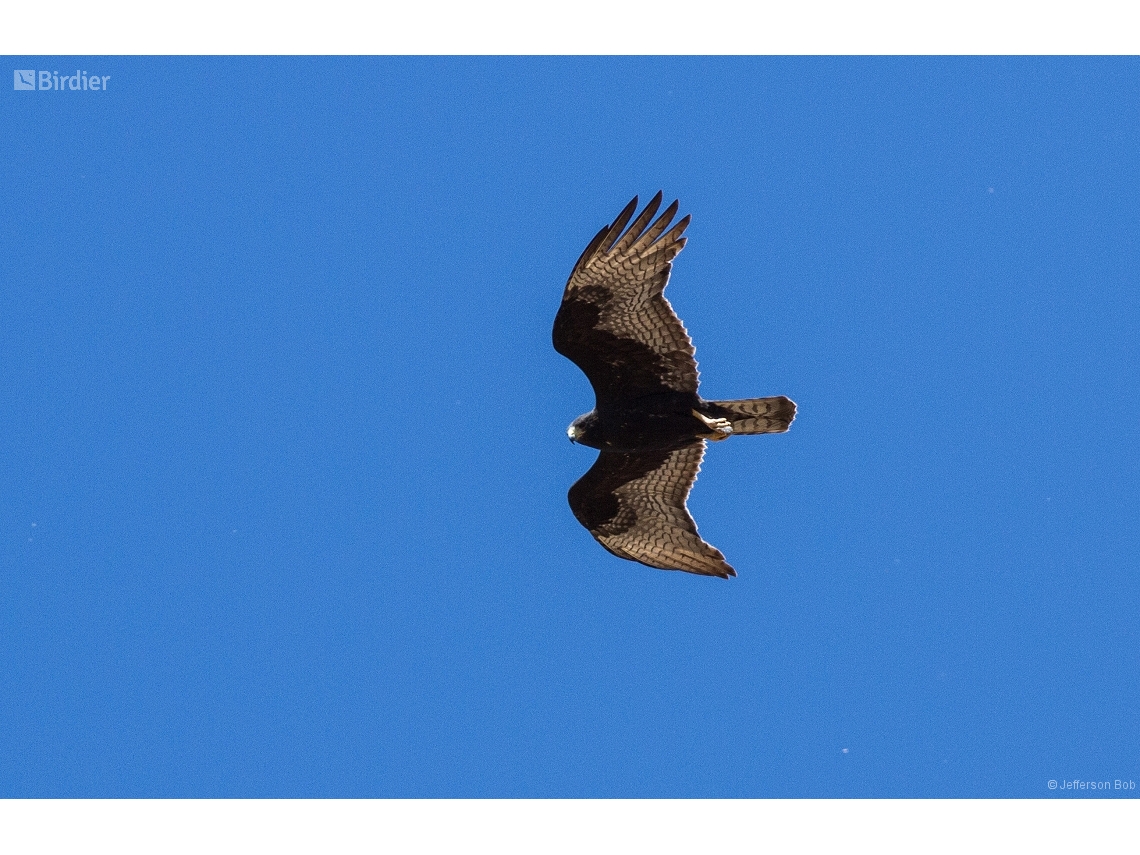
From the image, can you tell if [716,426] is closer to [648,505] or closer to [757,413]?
[757,413]

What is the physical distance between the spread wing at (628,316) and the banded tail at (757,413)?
325mm

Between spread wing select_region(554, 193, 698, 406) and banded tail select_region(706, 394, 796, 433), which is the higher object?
spread wing select_region(554, 193, 698, 406)

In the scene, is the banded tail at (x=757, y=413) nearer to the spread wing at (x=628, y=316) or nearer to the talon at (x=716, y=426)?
the talon at (x=716, y=426)

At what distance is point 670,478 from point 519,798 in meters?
3.25

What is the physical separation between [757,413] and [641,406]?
3.38 feet

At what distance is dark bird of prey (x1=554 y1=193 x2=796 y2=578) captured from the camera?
14.2 m

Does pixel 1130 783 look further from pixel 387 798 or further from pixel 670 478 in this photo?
pixel 387 798

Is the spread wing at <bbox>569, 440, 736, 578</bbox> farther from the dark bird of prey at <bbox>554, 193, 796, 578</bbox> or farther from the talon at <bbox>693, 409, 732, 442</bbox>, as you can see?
the talon at <bbox>693, 409, 732, 442</bbox>

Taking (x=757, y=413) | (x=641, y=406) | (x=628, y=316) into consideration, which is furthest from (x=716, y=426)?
(x=628, y=316)

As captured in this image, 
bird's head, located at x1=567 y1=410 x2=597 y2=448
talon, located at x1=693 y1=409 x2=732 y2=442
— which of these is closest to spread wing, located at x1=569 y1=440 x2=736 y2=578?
bird's head, located at x1=567 y1=410 x2=597 y2=448

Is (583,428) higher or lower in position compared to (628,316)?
lower

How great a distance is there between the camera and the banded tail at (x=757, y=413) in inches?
572

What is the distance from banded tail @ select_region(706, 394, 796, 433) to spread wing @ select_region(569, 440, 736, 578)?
1.00 metres

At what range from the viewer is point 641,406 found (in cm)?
1489
